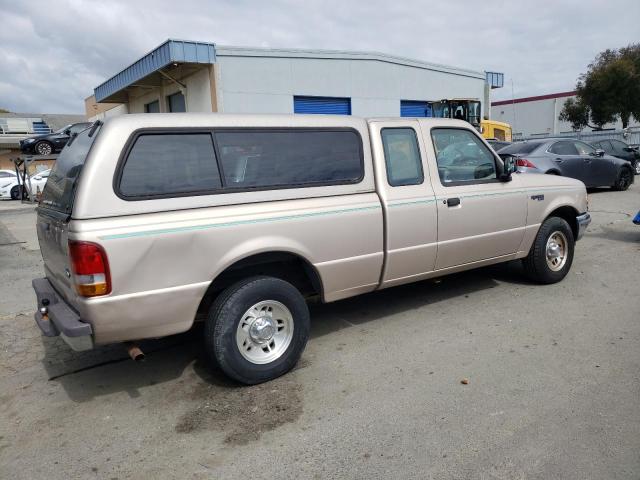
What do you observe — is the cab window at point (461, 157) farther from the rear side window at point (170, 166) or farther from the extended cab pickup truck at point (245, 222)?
the rear side window at point (170, 166)

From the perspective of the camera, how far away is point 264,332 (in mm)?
3781

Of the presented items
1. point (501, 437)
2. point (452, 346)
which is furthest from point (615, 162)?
point (501, 437)

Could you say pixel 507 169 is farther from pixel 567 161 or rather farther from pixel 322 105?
pixel 322 105

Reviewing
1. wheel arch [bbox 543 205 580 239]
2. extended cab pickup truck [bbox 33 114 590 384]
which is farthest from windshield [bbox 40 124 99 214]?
wheel arch [bbox 543 205 580 239]

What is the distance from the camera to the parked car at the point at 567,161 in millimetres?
11984

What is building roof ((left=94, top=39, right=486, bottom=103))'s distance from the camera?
2061 cm

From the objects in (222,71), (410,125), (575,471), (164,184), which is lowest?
(575,471)

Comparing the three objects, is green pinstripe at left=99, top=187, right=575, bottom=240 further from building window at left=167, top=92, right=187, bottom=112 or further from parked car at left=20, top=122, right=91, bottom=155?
building window at left=167, top=92, right=187, bottom=112

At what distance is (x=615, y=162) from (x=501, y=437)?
45.1ft

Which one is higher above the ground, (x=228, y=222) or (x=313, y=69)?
(x=313, y=69)

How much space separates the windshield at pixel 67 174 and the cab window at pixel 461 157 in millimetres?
3010

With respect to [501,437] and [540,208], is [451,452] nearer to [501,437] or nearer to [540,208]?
[501,437]

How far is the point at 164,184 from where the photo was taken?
340 centimetres

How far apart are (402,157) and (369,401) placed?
7.22 feet
